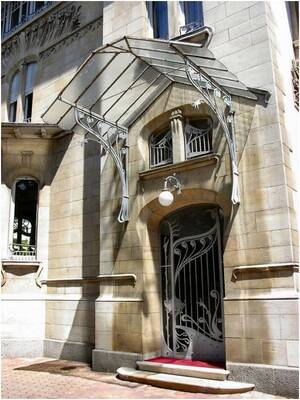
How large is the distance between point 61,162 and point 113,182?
8.84 ft

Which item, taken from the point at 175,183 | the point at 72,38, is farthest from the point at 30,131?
the point at 175,183

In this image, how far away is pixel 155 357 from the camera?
8.53 meters

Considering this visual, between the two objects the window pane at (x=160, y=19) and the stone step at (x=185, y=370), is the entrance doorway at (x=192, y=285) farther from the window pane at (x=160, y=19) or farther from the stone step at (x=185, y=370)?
the window pane at (x=160, y=19)

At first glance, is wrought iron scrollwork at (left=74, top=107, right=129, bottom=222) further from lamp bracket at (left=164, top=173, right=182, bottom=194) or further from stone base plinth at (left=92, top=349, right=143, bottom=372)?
stone base plinth at (left=92, top=349, right=143, bottom=372)

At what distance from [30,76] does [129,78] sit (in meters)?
6.09

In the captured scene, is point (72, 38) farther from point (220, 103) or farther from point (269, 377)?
point (269, 377)

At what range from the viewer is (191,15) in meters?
9.72

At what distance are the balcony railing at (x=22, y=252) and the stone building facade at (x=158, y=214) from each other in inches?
1.6

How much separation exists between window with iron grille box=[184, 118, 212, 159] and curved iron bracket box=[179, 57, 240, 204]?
0.59 m

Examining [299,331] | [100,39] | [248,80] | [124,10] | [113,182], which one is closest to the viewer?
[299,331]

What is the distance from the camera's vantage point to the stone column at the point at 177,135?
8.67 metres

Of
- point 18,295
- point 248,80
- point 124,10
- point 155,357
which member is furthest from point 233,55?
point 18,295

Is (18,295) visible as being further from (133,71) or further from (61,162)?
(133,71)

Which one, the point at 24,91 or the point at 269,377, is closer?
the point at 269,377
